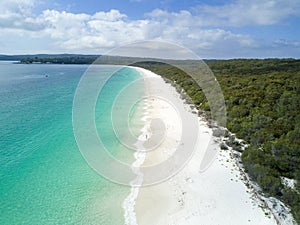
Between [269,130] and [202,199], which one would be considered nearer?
[202,199]

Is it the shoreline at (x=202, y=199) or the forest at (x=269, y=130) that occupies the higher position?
the forest at (x=269, y=130)

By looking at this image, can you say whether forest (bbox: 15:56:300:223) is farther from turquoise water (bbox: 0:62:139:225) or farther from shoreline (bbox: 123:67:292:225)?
turquoise water (bbox: 0:62:139:225)

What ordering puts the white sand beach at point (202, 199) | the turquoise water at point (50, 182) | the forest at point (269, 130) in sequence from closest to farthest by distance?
the white sand beach at point (202, 199), the turquoise water at point (50, 182), the forest at point (269, 130)

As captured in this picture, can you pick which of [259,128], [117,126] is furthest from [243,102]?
[117,126]

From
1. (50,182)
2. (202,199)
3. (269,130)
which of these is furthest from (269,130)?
(50,182)

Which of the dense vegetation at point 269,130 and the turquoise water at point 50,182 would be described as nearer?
the turquoise water at point 50,182

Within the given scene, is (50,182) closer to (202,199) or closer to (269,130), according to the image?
(202,199)

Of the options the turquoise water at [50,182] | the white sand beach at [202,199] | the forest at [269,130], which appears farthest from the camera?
the forest at [269,130]

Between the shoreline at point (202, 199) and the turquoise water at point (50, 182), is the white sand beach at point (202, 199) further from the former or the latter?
the turquoise water at point (50, 182)

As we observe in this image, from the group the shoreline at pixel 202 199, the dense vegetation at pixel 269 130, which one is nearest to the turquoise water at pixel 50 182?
the shoreline at pixel 202 199
